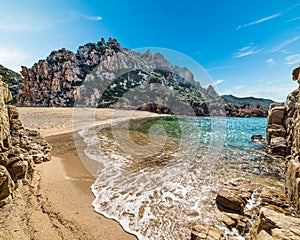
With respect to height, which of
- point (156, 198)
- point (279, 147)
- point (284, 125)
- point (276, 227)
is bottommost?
point (156, 198)

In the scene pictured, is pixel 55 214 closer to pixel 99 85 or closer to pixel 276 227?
pixel 276 227

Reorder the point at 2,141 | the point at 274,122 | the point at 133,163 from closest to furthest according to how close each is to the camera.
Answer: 1. the point at 2,141
2. the point at 133,163
3. the point at 274,122

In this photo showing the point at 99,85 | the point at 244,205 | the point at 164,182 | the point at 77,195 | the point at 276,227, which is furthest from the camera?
the point at 99,85

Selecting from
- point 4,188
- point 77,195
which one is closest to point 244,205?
point 77,195

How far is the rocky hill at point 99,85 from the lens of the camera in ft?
183

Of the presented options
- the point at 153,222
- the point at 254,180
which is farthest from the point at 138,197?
the point at 254,180

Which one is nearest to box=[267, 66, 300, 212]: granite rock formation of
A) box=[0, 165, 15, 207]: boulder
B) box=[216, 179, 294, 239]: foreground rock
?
Result: box=[216, 179, 294, 239]: foreground rock

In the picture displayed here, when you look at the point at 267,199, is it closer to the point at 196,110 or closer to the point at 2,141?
the point at 2,141

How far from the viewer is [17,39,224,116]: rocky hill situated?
55.8 m

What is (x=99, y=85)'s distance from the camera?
221 ft

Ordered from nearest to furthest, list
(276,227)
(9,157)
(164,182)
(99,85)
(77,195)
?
(276,227) → (9,157) → (77,195) → (164,182) → (99,85)

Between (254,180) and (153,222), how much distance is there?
6.05m

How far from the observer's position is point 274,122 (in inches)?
640

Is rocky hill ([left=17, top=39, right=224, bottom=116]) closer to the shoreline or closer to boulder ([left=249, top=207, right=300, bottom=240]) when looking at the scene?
the shoreline
